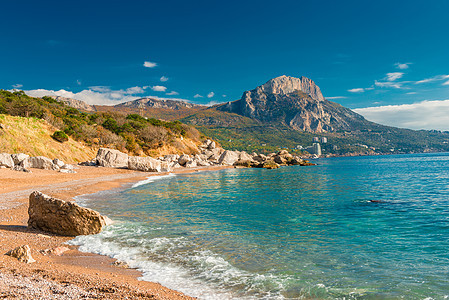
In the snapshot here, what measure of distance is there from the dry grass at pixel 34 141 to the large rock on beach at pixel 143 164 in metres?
8.99

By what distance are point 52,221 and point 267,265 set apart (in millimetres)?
8476

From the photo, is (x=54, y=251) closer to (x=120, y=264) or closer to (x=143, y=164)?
(x=120, y=264)

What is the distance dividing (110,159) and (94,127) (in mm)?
20437

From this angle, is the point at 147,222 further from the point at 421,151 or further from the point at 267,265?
the point at 421,151

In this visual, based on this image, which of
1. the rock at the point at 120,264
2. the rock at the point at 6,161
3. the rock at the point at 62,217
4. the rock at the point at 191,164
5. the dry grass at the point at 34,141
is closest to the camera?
the rock at the point at 120,264

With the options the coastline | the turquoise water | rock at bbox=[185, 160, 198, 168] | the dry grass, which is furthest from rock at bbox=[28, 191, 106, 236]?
rock at bbox=[185, 160, 198, 168]

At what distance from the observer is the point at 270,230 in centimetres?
1089

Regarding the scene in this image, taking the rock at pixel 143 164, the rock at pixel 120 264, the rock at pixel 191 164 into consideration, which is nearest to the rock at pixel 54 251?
the rock at pixel 120 264

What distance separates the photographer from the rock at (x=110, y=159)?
131ft

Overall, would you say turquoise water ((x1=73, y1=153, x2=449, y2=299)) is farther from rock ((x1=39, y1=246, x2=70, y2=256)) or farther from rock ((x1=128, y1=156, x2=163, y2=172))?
rock ((x1=128, y1=156, x2=163, y2=172))

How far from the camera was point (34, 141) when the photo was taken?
1443 inches

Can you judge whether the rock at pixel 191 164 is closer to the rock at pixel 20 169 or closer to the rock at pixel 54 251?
the rock at pixel 20 169

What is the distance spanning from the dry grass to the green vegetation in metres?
2.10

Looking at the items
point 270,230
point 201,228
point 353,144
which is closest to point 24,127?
point 201,228
